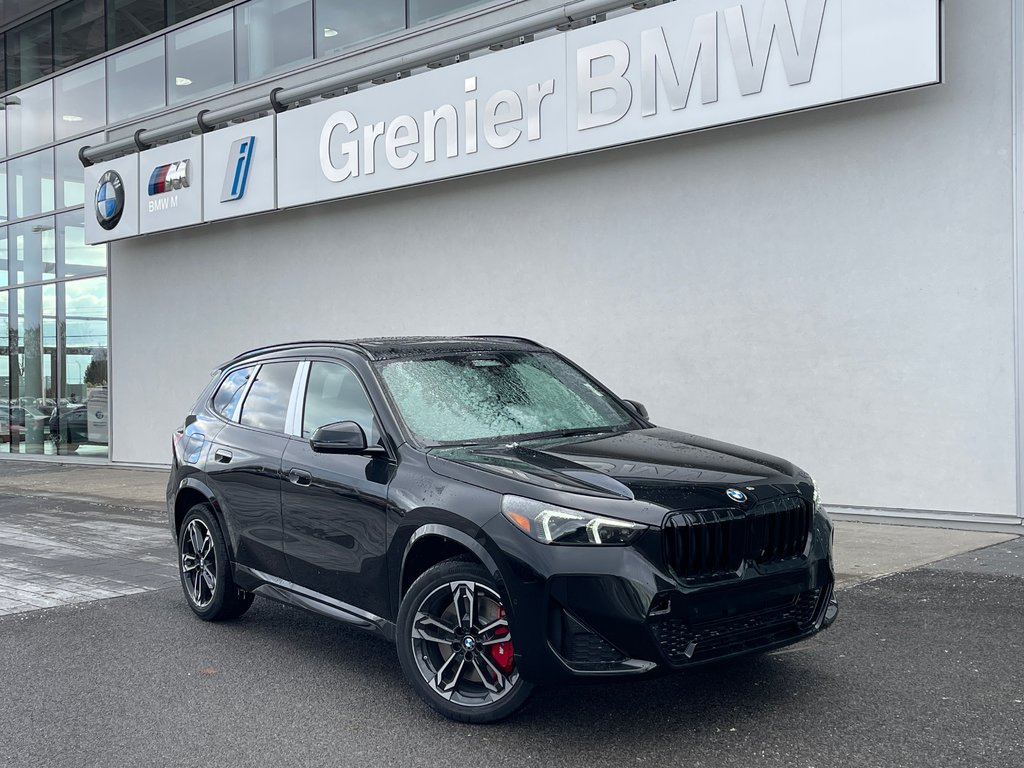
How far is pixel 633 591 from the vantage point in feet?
13.4

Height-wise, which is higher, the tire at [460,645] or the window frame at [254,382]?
the window frame at [254,382]

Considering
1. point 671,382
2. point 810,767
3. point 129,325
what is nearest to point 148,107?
point 129,325

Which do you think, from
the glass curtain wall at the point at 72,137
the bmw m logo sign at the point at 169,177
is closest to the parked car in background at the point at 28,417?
the glass curtain wall at the point at 72,137

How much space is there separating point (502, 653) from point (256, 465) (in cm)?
223

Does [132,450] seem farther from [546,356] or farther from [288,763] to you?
[288,763]

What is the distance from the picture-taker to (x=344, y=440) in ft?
16.5

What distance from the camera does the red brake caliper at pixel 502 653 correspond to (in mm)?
4453

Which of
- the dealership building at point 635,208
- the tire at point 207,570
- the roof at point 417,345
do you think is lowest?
the tire at point 207,570

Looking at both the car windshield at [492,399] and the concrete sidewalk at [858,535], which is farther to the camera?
the concrete sidewalk at [858,535]

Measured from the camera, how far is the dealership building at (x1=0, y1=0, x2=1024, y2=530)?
31.5 feet

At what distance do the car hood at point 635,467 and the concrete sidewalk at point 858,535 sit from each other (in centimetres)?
273

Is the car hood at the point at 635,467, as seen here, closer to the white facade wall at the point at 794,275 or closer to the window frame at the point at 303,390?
the window frame at the point at 303,390

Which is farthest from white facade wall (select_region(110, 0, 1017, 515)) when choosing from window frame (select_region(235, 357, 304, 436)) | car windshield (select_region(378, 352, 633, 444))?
window frame (select_region(235, 357, 304, 436))

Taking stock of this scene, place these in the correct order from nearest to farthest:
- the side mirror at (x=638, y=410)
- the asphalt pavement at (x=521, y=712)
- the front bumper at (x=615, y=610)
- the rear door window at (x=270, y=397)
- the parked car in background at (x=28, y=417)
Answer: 1. the front bumper at (x=615, y=610)
2. the asphalt pavement at (x=521, y=712)
3. the side mirror at (x=638, y=410)
4. the rear door window at (x=270, y=397)
5. the parked car in background at (x=28, y=417)
